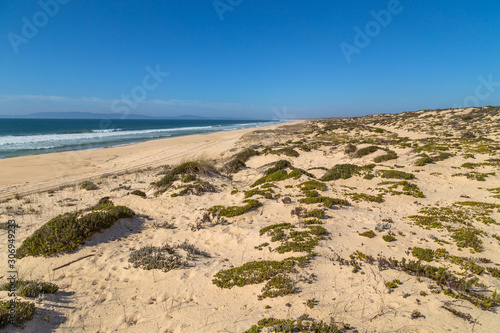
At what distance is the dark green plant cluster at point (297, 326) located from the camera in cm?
364

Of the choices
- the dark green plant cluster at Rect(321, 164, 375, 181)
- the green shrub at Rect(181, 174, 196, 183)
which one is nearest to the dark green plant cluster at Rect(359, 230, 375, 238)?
the dark green plant cluster at Rect(321, 164, 375, 181)

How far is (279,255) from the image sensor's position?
19.7ft

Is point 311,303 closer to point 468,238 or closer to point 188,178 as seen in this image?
point 468,238

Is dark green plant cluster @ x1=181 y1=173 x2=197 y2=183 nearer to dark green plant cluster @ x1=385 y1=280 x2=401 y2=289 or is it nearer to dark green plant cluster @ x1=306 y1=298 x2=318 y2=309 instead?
dark green plant cluster @ x1=306 y1=298 x2=318 y2=309

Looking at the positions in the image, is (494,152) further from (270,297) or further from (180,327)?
(180,327)

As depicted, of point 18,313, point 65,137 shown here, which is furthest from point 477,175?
point 65,137

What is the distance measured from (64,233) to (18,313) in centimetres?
330

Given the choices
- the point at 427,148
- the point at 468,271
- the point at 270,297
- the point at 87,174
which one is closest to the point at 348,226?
the point at 468,271

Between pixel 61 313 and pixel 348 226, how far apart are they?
7.48 meters

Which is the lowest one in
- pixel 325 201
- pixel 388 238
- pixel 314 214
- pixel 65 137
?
pixel 388 238

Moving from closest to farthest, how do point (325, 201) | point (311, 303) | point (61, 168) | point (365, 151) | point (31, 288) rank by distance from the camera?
point (311, 303) → point (31, 288) → point (325, 201) → point (365, 151) → point (61, 168)

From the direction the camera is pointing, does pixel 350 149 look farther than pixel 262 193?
Yes

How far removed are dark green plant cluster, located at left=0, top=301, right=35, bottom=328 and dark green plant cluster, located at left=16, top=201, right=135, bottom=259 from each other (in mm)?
2626

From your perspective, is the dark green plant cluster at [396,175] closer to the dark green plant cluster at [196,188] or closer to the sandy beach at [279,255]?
the sandy beach at [279,255]
